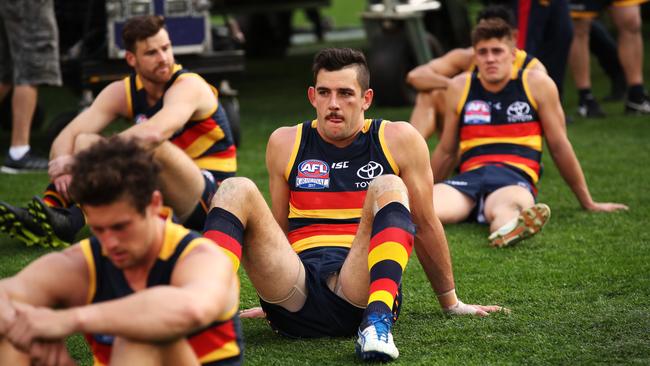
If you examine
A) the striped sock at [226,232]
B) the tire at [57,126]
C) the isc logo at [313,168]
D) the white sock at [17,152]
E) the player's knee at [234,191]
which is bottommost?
the white sock at [17,152]

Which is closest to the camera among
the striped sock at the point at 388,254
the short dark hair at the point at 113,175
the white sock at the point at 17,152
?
the short dark hair at the point at 113,175

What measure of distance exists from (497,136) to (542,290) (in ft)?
6.34

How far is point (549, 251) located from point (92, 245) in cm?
328

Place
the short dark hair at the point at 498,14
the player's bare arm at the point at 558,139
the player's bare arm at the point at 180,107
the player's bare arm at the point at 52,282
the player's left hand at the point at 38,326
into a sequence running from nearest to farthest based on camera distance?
the player's left hand at the point at 38,326, the player's bare arm at the point at 52,282, the player's bare arm at the point at 180,107, the player's bare arm at the point at 558,139, the short dark hair at the point at 498,14

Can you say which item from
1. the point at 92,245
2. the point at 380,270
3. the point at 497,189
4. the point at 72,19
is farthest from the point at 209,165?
the point at 72,19

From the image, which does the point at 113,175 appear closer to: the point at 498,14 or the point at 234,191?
the point at 234,191

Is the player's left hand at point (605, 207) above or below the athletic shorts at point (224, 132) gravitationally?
below

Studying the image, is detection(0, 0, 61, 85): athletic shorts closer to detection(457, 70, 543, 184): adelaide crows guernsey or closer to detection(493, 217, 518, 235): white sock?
detection(457, 70, 543, 184): adelaide crows guernsey

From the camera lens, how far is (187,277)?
3156mm

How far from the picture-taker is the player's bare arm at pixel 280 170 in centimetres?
471

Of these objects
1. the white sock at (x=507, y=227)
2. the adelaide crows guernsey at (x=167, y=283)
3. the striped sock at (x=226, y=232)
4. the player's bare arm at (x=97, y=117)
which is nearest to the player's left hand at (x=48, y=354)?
the adelaide crows guernsey at (x=167, y=283)

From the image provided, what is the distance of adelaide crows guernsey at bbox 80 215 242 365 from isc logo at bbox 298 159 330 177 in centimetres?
128

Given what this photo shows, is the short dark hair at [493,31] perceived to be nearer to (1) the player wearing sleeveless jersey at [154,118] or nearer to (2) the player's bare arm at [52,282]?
(1) the player wearing sleeveless jersey at [154,118]

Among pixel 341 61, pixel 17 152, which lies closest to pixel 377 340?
pixel 341 61
